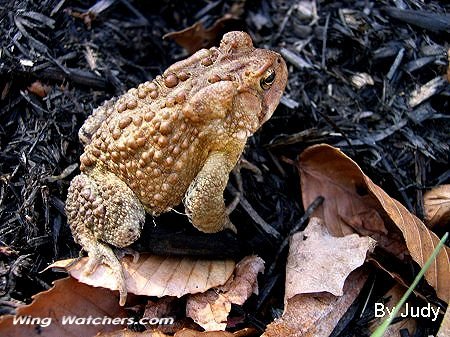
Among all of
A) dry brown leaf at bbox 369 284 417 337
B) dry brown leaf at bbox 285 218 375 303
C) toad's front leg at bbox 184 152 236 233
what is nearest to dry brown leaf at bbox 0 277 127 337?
toad's front leg at bbox 184 152 236 233

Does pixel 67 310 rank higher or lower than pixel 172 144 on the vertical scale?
lower

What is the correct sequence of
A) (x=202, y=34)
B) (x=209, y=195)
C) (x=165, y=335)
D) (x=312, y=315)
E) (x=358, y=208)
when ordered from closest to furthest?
(x=165, y=335)
(x=312, y=315)
(x=209, y=195)
(x=358, y=208)
(x=202, y=34)

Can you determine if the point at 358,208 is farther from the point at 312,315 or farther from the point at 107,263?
the point at 107,263

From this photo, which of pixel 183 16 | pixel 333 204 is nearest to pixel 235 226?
pixel 333 204

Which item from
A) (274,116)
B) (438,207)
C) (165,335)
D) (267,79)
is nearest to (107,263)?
(165,335)

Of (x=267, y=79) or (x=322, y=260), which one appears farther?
(x=267, y=79)

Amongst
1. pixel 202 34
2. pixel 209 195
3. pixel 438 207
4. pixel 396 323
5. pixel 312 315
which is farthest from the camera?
pixel 202 34
